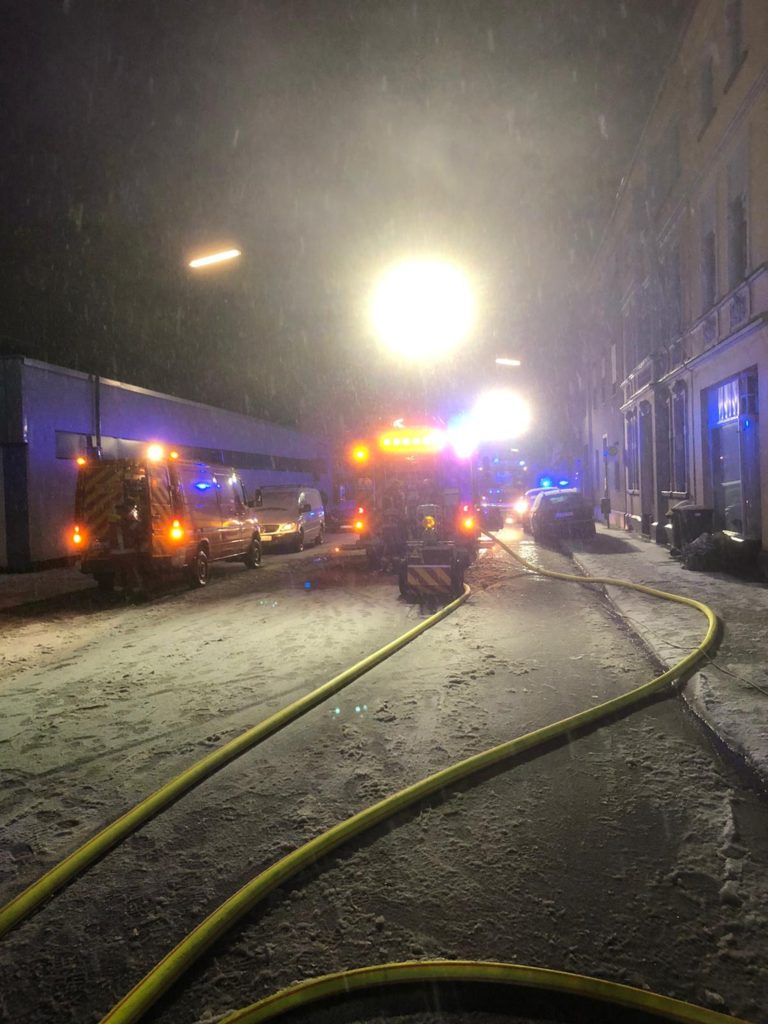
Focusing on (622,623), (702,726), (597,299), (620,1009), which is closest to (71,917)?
(620,1009)

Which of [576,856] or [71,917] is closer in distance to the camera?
[71,917]

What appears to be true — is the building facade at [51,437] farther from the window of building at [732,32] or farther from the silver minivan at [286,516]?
the window of building at [732,32]

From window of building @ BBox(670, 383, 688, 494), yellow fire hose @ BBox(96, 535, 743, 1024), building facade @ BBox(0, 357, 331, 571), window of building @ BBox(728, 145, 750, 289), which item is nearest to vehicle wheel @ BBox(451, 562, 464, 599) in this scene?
yellow fire hose @ BBox(96, 535, 743, 1024)

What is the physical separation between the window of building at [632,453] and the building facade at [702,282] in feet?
0.25

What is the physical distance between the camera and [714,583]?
11766 millimetres

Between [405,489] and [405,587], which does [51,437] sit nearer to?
[405,489]

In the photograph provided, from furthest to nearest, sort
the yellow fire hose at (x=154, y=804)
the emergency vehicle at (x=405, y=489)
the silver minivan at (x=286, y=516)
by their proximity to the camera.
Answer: the silver minivan at (x=286, y=516)
the emergency vehicle at (x=405, y=489)
the yellow fire hose at (x=154, y=804)

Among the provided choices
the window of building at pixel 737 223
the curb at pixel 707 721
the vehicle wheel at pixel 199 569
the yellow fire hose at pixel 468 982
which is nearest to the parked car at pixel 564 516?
the window of building at pixel 737 223

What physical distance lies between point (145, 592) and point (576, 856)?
11.4 meters

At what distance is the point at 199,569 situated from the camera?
46.5 feet

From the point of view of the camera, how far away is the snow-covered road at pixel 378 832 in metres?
2.62

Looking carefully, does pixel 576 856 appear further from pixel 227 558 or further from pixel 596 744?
pixel 227 558

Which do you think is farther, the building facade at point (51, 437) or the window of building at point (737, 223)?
the building facade at point (51, 437)

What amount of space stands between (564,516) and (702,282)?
8210mm
